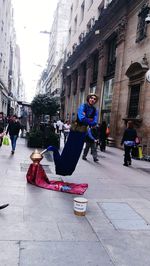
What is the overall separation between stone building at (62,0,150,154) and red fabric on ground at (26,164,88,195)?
8.07 m

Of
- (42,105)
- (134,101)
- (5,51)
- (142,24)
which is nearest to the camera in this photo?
(142,24)

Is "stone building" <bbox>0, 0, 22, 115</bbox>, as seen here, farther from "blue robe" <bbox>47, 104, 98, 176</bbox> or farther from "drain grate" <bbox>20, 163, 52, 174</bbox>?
"blue robe" <bbox>47, 104, 98, 176</bbox>

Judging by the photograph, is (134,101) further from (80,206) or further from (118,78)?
(80,206)

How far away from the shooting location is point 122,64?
1812 centimetres

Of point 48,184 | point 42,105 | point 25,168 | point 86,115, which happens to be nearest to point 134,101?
point 42,105

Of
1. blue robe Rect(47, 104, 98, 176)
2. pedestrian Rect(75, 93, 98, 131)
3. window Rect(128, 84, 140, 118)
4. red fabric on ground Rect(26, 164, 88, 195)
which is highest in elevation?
window Rect(128, 84, 140, 118)

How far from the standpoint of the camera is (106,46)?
2223 cm

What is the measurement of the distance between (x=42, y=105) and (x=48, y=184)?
1371cm

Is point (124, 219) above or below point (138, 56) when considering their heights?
below

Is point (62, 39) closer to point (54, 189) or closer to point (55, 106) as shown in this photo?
point (55, 106)

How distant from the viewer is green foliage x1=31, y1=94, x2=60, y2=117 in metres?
20.3

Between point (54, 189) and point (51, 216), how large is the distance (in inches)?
67.1

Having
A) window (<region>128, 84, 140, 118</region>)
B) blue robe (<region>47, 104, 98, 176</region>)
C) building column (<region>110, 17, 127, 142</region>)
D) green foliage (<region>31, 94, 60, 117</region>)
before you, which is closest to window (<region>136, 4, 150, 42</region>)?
building column (<region>110, 17, 127, 142</region>)

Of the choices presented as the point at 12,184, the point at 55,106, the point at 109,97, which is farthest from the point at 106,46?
the point at 12,184
